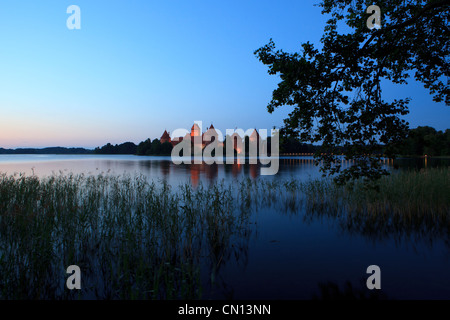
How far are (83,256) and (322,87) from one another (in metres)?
8.15

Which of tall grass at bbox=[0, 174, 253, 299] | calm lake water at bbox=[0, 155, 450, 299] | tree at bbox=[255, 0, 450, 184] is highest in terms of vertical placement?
tree at bbox=[255, 0, 450, 184]

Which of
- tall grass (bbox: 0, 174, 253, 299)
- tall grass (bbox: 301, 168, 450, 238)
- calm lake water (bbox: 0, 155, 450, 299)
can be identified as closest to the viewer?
tall grass (bbox: 0, 174, 253, 299)

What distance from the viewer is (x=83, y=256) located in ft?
22.1

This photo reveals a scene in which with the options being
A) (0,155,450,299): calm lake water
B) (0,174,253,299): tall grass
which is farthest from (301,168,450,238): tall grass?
(0,174,253,299): tall grass

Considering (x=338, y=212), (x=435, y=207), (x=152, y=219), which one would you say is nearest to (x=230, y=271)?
(x=152, y=219)

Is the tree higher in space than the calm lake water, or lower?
higher

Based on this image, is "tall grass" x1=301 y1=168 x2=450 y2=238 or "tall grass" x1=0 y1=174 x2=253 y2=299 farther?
"tall grass" x1=301 y1=168 x2=450 y2=238

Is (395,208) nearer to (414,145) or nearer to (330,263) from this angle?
(330,263)

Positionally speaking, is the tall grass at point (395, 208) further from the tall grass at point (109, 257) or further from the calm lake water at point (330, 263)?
the tall grass at point (109, 257)

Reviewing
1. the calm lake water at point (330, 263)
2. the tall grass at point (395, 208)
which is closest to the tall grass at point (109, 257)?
the calm lake water at point (330, 263)

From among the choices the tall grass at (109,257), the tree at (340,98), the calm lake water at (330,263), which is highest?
the tree at (340,98)

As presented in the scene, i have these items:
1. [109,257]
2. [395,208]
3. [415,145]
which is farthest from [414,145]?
[109,257]

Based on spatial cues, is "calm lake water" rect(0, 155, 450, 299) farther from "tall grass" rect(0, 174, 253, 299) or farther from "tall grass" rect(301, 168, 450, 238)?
"tall grass" rect(0, 174, 253, 299)
